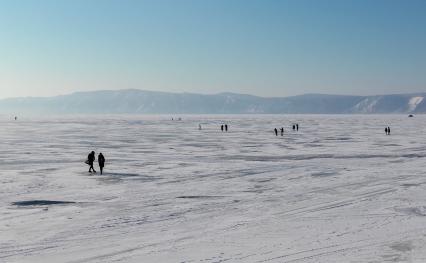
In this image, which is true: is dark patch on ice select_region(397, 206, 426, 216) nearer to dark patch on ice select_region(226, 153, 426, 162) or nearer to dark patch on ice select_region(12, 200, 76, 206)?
dark patch on ice select_region(12, 200, 76, 206)

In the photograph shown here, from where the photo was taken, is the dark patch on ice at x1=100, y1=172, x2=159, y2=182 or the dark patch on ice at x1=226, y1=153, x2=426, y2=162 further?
the dark patch on ice at x1=226, y1=153, x2=426, y2=162

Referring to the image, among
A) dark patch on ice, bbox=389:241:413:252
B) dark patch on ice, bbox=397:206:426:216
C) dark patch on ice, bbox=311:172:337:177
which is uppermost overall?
dark patch on ice, bbox=311:172:337:177

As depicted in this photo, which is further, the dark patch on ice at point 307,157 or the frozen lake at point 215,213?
the dark patch on ice at point 307,157

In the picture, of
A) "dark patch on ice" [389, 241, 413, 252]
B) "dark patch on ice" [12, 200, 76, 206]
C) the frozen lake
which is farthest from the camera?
"dark patch on ice" [12, 200, 76, 206]

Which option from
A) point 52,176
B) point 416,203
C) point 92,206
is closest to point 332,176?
point 416,203

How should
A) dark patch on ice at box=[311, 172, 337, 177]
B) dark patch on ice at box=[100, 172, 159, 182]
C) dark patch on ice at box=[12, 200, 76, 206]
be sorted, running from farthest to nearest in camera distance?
dark patch on ice at box=[311, 172, 337, 177] < dark patch on ice at box=[100, 172, 159, 182] < dark patch on ice at box=[12, 200, 76, 206]

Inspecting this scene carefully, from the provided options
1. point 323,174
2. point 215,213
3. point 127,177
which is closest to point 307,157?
point 323,174

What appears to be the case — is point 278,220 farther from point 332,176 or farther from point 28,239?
point 332,176

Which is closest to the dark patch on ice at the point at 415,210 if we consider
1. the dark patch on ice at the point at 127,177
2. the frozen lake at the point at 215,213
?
the frozen lake at the point at 215,213

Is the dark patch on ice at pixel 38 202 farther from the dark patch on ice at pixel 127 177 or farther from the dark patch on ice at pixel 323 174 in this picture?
the dark patch on ice at pixel 323 174

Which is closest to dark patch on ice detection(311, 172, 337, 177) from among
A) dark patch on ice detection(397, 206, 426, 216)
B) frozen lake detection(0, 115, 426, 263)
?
frozen lake detection(0, 115, 426, 263)

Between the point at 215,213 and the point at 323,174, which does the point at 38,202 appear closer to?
the point at 215,213

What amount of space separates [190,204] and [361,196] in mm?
5360

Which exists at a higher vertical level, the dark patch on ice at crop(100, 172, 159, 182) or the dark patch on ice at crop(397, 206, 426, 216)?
the dark patch on ice at crop(100, 172, 159, 182)
